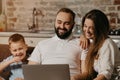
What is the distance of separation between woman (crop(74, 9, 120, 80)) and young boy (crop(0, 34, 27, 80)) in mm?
681

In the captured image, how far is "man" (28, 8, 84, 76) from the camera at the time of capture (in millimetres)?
2373

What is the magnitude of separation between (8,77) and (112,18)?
1.62m

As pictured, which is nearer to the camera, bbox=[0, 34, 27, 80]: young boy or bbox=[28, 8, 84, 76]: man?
bbox=[28, 8, 84, 76]: man

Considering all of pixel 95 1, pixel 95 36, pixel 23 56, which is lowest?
pixel 23 56

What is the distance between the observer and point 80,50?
239cm

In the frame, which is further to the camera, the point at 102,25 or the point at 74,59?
the point at 74,59

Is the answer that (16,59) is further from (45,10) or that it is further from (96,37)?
(45,10)

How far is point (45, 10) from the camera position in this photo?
3756mm

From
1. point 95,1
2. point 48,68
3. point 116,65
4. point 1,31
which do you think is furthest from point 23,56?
point 95,1

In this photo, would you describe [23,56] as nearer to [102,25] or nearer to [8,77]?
[8,77]

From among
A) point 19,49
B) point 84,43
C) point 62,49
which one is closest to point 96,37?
point 84,43

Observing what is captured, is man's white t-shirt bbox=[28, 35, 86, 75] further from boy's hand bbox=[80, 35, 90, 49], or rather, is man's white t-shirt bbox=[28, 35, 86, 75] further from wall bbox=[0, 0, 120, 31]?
wall bbox=[0, 0, 120, 31]

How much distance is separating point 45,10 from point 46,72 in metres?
1.99

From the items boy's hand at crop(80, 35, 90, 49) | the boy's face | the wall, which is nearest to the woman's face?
boy's hand at crop(80, 35, 90, 49)
